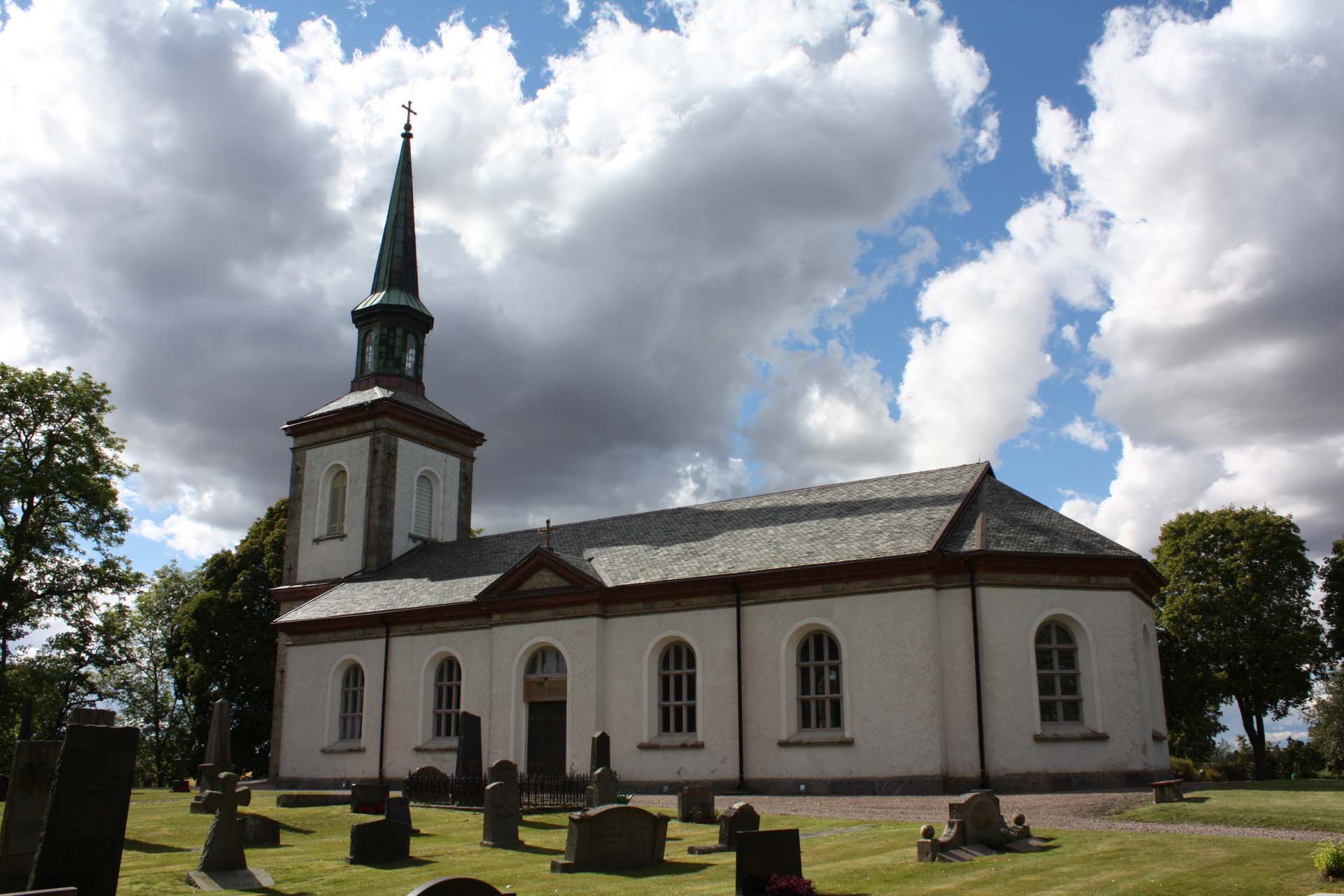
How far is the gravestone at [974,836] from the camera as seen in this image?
13.9 metres

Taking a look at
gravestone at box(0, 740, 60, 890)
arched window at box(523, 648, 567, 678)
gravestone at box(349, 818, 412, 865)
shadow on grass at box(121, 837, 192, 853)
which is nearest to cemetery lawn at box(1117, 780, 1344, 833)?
gravestone at box(349, 818, 412, 865)

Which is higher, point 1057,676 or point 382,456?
→ point 382,456

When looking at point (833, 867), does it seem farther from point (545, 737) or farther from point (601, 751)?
point (545, 737)

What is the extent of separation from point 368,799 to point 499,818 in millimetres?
5686

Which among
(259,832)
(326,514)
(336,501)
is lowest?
(259,832)

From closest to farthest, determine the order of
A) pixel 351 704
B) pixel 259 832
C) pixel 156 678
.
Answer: pixel 259 832
pixel 351 704
pixel 156 678

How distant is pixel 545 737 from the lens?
29.3 m

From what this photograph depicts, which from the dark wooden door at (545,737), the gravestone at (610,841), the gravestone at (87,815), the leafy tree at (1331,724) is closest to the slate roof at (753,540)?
the dark wooden door at (545,737)

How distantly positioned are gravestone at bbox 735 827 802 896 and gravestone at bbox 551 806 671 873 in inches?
124

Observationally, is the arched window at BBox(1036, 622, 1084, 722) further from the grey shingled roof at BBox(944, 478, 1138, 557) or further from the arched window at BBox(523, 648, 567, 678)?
the arched window at BBox(523, 648, 567, 678)

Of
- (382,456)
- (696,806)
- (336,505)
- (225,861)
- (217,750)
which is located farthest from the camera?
(336,505)

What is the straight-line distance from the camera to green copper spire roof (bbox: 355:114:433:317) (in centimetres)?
4125

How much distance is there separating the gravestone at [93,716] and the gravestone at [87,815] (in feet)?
11.1

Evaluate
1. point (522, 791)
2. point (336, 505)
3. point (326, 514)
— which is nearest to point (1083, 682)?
point (522, 791)
